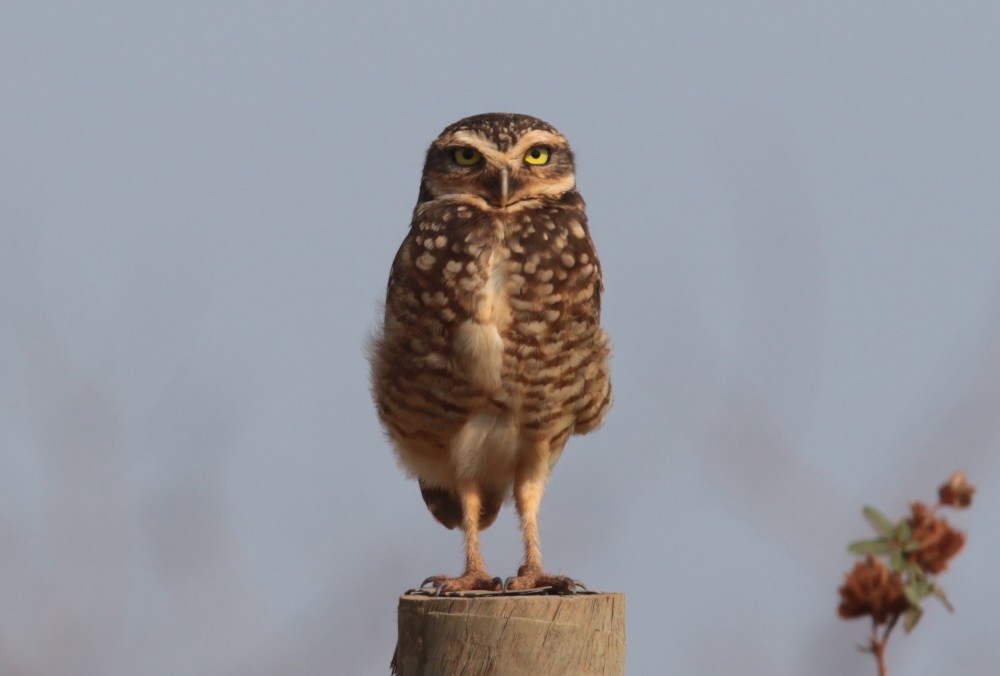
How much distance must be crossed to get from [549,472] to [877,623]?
11.1 feet

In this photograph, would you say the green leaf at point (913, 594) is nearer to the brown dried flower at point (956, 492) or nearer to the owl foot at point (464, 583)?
the brown dried flower at point (956, 492)

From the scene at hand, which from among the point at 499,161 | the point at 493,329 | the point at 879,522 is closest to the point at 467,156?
the point at 499,161

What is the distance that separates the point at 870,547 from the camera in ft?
3.15

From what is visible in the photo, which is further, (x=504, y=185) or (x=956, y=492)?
(x=504, y=185)

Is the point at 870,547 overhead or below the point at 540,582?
Result: overhead

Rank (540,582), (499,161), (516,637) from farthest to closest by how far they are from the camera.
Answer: (499,161)
(540,582)
(516,637)

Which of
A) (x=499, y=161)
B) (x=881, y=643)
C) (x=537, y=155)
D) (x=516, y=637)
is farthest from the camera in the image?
(x=537, y=155)

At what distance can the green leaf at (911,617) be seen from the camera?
87cm

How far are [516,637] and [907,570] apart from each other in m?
1.71

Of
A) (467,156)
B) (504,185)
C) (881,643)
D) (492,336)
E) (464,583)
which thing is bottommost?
(464,583)

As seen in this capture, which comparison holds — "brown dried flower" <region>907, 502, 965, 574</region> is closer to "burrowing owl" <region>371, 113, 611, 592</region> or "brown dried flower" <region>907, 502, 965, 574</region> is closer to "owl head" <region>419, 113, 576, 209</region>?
"burrowing owl" <region>371, 113, 611, 592</region>

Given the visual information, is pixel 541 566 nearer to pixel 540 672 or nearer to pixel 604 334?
pixel 604 334

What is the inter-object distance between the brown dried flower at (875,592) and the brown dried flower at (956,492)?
66 mm

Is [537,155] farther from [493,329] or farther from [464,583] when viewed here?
[464,583]
